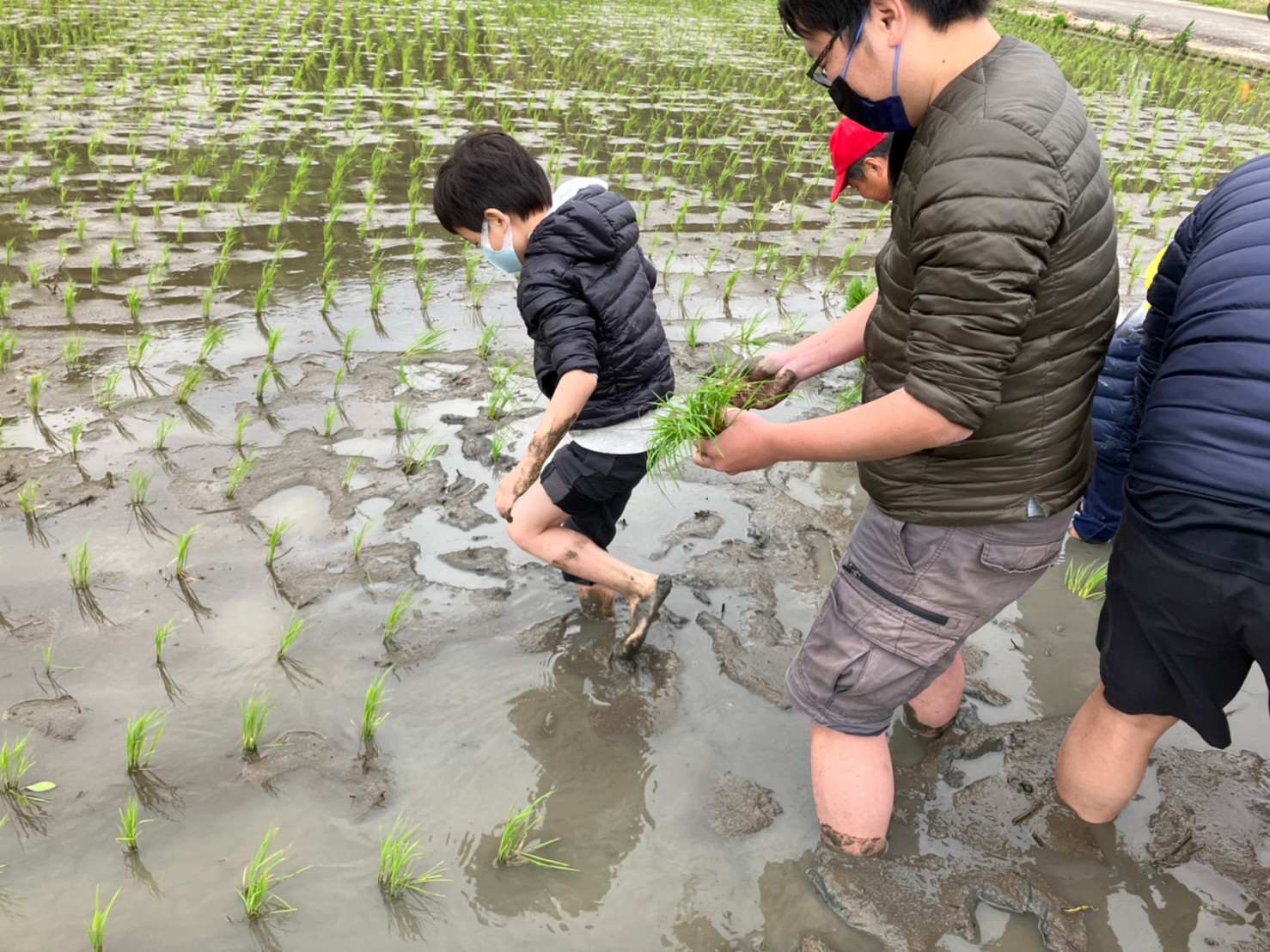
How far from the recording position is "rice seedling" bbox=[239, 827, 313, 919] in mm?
1829

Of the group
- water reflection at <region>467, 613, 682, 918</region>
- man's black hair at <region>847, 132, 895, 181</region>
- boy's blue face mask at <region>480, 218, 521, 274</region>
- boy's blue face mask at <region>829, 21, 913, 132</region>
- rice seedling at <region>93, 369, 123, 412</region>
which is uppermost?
boy's blue face mask at <region>829, 21, 913, 132</region>

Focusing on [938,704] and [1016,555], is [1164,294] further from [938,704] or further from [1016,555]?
[938,704]

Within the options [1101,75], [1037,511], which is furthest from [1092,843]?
[1101,75]

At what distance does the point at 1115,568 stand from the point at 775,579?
128 cm

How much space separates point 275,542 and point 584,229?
141 cm

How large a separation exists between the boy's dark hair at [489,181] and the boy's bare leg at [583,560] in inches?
28.6

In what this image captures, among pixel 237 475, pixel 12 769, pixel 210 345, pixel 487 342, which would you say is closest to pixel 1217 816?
pixel 12 769

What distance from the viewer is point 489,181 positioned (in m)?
2.18

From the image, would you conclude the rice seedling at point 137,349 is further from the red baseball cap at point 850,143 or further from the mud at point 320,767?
the red baseball cap at point 850,143

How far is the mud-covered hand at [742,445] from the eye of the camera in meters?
1.69

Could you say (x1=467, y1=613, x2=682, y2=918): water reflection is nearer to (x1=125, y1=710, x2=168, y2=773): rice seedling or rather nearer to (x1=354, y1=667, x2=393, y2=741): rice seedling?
(x1=354, y1=667, x2=393, y2=741): rice seedling

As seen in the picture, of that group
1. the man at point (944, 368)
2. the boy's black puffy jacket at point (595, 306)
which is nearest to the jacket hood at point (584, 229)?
the boy's black puffy jacket at point (595, 306)

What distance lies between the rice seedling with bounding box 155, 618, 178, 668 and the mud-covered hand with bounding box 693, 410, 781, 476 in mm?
1574

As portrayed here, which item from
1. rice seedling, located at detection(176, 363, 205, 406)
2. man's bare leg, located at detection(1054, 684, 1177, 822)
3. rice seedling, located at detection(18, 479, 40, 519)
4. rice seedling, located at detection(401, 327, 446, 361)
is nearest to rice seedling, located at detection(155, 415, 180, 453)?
rice seedling, located at detection(176, 363, 205, 406)
